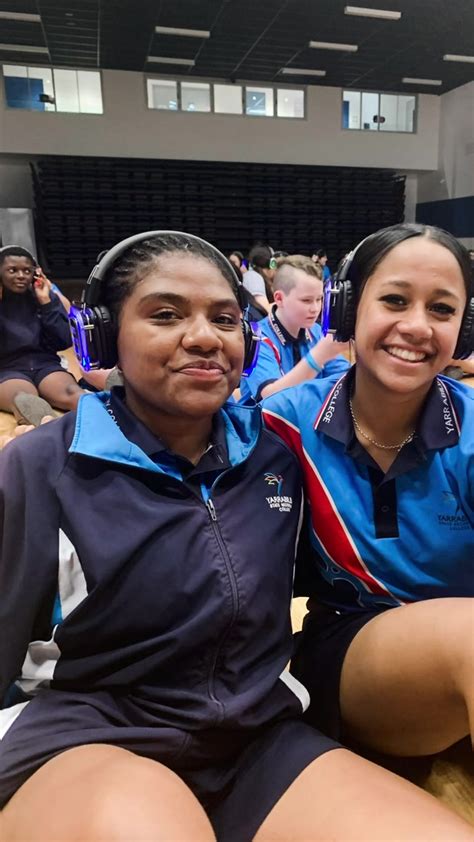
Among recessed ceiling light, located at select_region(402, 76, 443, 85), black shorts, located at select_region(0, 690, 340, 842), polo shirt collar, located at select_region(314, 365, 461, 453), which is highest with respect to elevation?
recessed ceiling light, located at select_region(402, 76, 443, 85)

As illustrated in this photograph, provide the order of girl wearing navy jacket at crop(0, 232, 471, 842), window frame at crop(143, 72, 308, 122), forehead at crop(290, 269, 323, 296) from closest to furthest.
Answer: girl wearing navy jacket at crop(0, 232, 471, 842) → forehead at crop(290, 269, 323, 296) → window frame at crop(143, 72, 308, 122)

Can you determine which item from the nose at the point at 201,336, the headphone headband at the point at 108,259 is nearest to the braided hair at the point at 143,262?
the headphone headband at the point at 108,259

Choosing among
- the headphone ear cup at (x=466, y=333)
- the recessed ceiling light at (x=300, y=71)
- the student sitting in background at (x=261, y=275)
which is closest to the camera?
the headphone ear cup at (x=466, y=333)

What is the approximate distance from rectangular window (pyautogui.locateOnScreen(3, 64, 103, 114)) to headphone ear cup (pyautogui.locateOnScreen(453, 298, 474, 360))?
42.2 ft

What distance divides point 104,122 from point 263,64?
3337mm

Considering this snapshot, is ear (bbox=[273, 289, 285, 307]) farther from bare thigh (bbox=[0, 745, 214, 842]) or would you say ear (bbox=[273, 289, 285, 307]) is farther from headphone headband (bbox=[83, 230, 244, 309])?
bare thigh (bbox=[0, 745, 214, 842])

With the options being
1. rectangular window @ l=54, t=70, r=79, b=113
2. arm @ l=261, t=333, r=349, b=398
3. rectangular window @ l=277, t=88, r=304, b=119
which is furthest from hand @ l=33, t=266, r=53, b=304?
rectangular window @ l=277, t=88, r=304, b=119

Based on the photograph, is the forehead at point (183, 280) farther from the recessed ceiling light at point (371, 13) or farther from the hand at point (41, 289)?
the recessed ceiling light at point (371, 13)

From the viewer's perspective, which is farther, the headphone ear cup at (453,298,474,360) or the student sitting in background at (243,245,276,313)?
the student sitting in background at (243,245,276,313)

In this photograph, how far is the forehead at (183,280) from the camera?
1258 millimetres

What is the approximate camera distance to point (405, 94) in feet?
46.8

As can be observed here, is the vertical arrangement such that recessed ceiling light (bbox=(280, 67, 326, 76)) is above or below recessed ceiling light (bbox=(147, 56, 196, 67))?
below

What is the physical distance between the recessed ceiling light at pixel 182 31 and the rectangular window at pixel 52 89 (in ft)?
8.84

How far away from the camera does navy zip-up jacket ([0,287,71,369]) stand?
16.1ft
